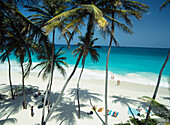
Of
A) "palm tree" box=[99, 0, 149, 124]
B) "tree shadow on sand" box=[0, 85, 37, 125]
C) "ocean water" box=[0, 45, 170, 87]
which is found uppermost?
"palm tree" box=[99, 0, 149, 124]

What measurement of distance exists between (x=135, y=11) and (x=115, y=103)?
9.63 meters

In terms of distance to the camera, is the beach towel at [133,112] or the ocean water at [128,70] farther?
the ocean water at [128,70]

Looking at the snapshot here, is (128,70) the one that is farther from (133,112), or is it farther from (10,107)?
(10,107)

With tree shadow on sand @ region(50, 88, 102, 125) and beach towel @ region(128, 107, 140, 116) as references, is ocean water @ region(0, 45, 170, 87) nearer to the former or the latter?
beach towel @ region(128, 107, 140, 116)

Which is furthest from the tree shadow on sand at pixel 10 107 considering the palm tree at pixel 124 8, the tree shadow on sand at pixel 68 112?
the palm tree at pixel 124 8

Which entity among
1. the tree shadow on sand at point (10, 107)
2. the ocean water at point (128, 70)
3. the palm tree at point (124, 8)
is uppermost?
the palm tree at point (124, 8)

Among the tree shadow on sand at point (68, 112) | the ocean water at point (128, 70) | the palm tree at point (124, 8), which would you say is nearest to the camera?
the palm tree at point (124, 8)

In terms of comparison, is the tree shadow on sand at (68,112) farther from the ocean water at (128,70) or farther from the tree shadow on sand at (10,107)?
the ocean water at (128,70)

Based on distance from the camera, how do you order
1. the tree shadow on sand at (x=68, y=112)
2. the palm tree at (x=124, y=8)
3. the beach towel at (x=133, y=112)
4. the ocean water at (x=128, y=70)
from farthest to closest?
the ocean water at (x=128, y=70), the beach towel at (x=133, y=112), the tree shadow on sand at (x=68, y=112), the palm tree at (x=124, y=8)

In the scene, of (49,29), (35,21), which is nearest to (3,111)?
(35,21)

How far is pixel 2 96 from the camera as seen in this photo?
36.2 ft

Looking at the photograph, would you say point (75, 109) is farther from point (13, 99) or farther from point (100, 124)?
point (13, 99)

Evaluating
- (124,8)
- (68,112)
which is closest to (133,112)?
(68,112)

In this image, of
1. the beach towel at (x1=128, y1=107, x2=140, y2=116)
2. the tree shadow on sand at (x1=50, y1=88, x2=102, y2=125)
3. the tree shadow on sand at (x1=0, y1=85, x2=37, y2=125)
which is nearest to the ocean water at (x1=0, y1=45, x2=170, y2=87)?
the tree shadow on sand at (x1=0, y1=85, x2=37, y2=125)
